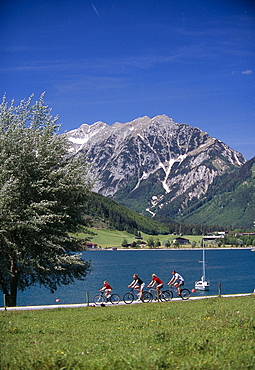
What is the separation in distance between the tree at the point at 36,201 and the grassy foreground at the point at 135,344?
11.8 meters

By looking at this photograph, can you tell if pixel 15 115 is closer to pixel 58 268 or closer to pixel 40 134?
pixel 40 134

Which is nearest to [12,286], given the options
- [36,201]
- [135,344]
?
[36,201]

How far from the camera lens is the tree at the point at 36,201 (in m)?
27.9

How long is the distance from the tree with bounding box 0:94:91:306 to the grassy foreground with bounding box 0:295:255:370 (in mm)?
11822

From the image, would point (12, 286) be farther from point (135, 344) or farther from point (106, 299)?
point (135, 344)

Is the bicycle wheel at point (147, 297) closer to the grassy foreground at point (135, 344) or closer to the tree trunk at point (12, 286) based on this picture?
the tree trunk at point (12, 286)

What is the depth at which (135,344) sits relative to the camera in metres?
11.5

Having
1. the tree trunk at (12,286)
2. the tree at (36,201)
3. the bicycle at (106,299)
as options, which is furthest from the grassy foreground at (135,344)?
the bicycle at (106,299)

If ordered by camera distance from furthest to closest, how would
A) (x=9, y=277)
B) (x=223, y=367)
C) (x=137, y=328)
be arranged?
(x=9, y=277) → (x=137, y=328) → (x=223, y=367)

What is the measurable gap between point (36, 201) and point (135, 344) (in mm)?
19299

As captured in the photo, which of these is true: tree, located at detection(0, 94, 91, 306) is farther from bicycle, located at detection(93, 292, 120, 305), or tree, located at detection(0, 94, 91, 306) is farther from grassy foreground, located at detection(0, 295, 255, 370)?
grassy foreground, located at detection(0, 295, 255, 370)

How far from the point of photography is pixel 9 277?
3145 cm

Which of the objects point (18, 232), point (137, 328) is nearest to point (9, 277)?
point (18, 232)

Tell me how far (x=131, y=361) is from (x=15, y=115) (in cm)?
2564
